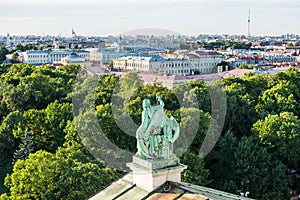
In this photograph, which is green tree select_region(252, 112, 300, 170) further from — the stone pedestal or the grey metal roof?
the stone pedestal

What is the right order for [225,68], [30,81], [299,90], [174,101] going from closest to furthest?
[174,101] → [30,81] → [299,90] → [225,68]

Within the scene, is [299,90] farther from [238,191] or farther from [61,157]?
[61,157]

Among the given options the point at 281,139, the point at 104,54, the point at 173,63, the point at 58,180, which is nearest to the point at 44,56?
the point at 104,54

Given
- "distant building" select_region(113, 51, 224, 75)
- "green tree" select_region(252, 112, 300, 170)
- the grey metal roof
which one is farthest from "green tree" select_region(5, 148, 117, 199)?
"distant building" select_region(113, 51, 224, 75)

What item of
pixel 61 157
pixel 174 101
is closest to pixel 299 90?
pixel 174 101

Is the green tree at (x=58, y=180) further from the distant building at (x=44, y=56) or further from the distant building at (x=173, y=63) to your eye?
the distant building at (x=44, y=56)

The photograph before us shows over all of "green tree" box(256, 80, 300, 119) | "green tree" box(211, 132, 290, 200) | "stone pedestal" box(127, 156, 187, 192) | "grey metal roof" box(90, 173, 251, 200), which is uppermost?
"stone pedestal" box(127, 156, 187, 192)

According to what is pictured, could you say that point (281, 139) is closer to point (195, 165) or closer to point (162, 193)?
point (195, 165)

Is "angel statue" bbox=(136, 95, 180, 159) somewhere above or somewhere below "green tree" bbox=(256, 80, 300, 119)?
above

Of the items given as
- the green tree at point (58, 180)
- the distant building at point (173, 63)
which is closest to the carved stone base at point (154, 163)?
the green tree at point (58, 180)
